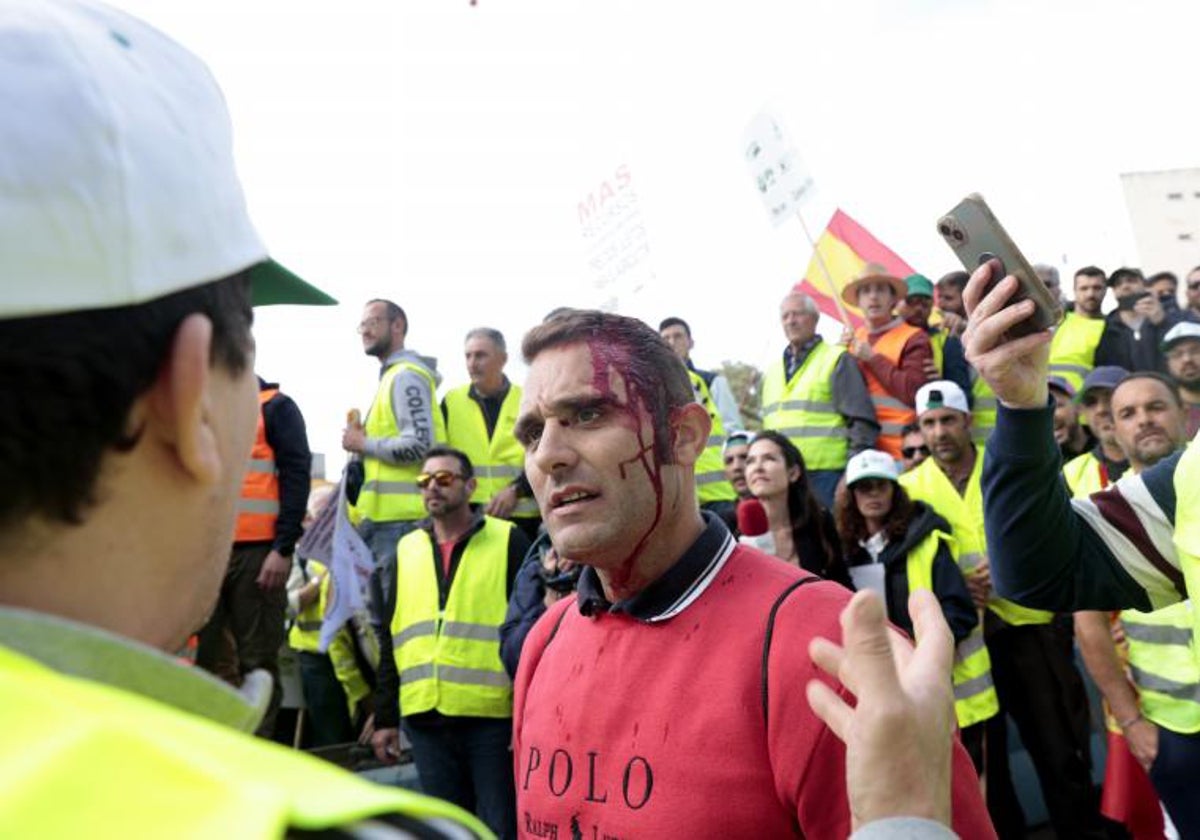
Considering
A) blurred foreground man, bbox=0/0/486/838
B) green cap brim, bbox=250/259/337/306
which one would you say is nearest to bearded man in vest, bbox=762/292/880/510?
green cap brim, bbox=250/259/337/306

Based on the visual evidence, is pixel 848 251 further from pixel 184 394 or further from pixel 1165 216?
pixel 1165 216

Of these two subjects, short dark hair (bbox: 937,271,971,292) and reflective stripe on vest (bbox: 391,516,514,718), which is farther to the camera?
short dark hair (bbox: 937,271,971,292)

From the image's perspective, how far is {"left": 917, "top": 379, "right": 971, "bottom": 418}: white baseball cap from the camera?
19.1ft

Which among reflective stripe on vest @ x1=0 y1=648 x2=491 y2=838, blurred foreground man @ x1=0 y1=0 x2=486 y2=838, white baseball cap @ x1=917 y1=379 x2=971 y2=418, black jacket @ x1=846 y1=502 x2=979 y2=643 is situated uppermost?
blurred foreground man @ x1=0 y1=0 x2=486 y2=838

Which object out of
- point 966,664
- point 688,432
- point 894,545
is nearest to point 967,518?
point 894,545

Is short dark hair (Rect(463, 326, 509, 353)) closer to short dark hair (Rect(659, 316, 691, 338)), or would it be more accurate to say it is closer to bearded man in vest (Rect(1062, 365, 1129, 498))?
short dark hair (Rect(659, 316, 691, 338))

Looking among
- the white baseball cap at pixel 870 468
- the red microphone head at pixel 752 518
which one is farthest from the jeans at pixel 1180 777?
the red microphone head at pixel 752 518

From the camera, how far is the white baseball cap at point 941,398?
19.1 ft

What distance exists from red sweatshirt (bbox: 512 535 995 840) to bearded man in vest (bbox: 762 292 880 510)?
4.54 m

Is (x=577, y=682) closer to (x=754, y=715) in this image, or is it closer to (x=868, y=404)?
(x=754, y=715)

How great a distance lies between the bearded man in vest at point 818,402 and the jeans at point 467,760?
2.62m

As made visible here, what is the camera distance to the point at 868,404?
22.1ft

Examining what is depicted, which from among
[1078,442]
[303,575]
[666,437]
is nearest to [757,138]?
[1078,442]

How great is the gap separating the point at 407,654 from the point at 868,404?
3.27m
